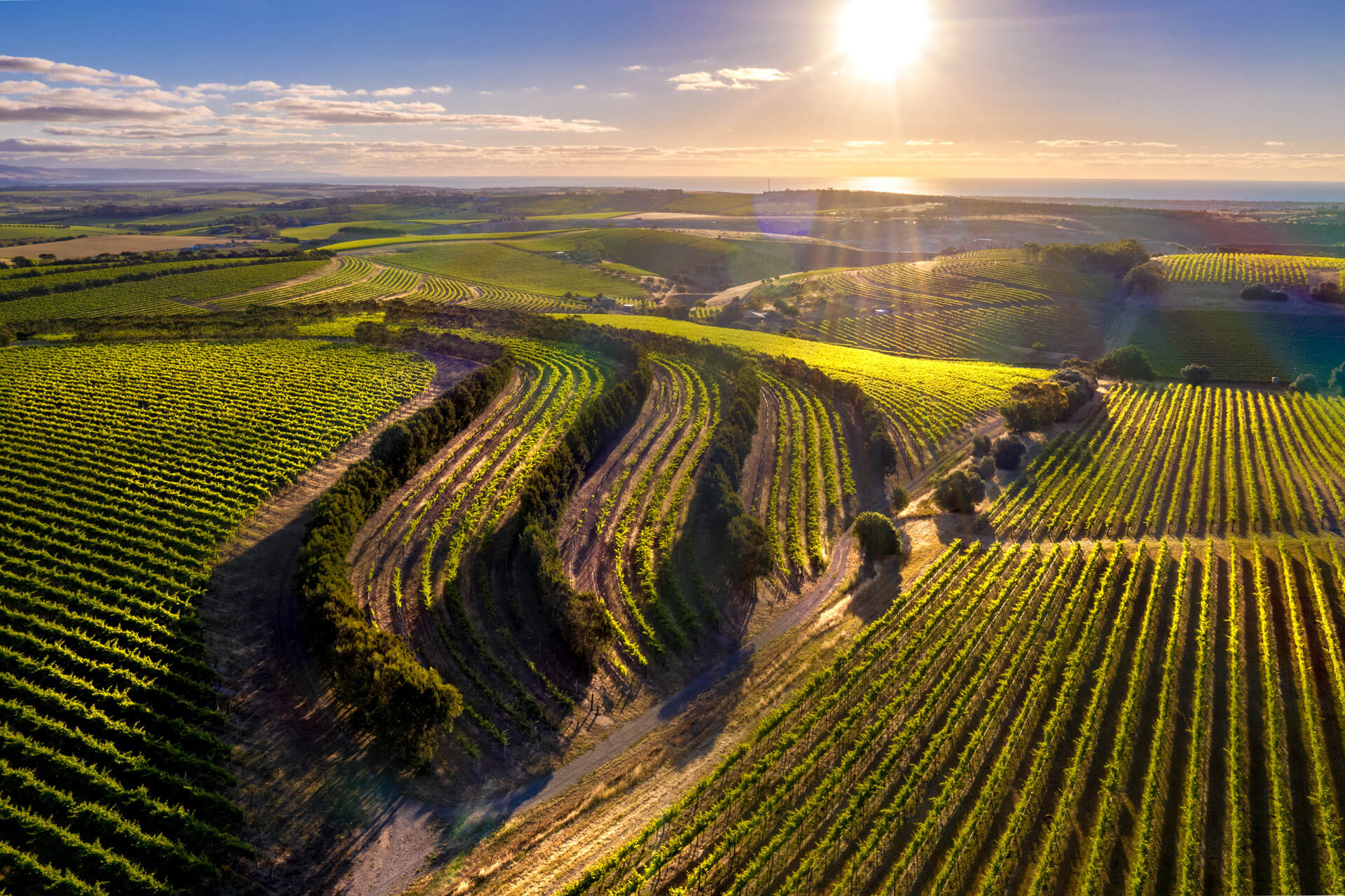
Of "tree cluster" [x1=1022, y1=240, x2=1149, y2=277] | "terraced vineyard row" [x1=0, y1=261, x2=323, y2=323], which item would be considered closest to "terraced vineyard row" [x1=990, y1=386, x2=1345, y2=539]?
"tree cluster" [x1=1022, y1=240, x2=1149, y2=277]

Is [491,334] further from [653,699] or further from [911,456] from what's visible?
[653,699]

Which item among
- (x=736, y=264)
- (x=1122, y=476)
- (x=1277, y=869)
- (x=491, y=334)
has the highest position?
(x=736, y=264)

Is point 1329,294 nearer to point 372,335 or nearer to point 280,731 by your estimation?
point 372,335

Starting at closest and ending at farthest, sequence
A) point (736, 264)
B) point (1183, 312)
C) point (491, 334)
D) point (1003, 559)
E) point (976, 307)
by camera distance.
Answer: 1. point (1003, 559)
2. point (491, 334)
3. point (1183, 312)
4. point (976, 307)
5. point (736, 264)

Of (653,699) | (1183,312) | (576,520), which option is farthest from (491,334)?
(1183,312)

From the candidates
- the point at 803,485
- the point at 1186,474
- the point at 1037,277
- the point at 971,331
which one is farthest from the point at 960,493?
the point at 1037,277

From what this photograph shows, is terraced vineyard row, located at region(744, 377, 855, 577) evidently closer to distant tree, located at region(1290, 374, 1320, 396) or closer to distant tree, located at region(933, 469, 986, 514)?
distant tree, located at region(933, 469, 986, 514)

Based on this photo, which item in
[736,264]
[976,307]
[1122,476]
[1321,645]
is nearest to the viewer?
[1321,645]

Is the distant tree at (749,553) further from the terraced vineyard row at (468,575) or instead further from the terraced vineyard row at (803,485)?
the terraced vineyard row at (468,575)
